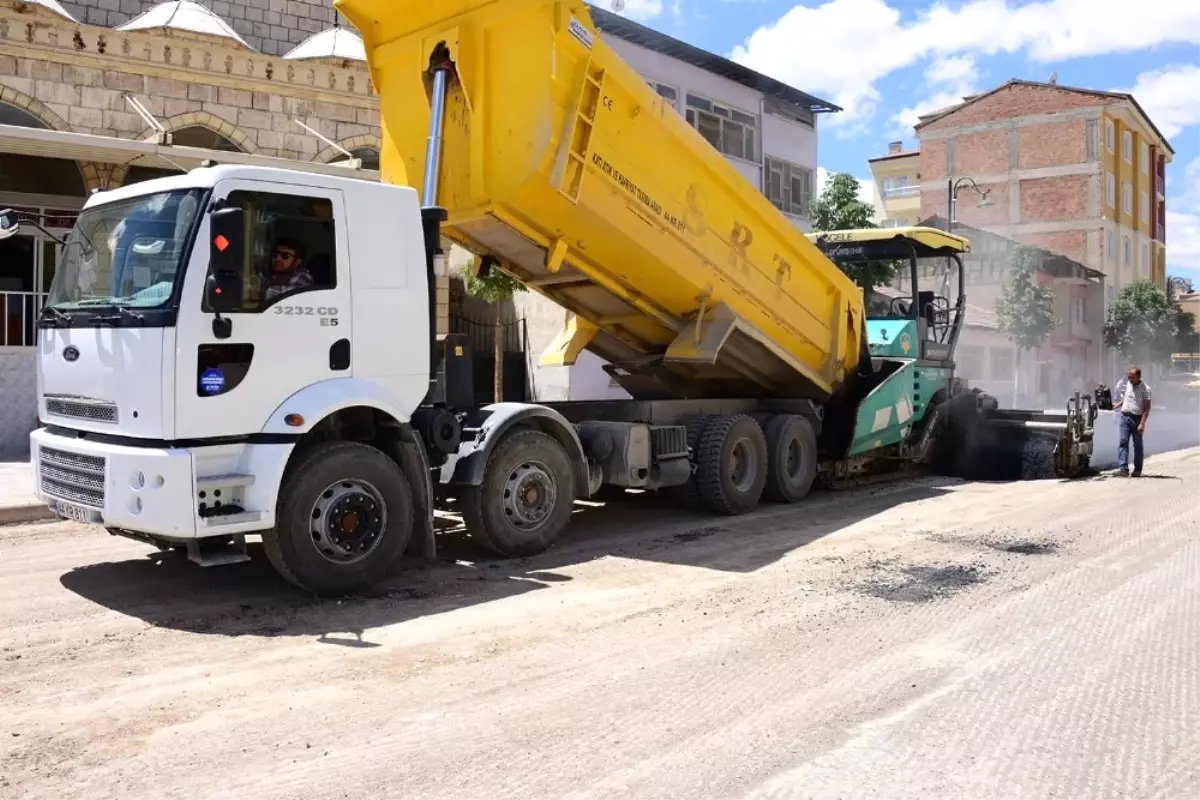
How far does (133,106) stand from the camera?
14.6 metres

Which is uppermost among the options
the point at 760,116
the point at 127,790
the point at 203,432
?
the point at 760,116

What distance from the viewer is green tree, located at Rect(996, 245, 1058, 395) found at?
120 feet

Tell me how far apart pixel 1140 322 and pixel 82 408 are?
50.5 m

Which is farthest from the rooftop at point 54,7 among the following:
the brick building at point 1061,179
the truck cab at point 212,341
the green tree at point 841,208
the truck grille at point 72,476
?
the brick building at point 1061,179

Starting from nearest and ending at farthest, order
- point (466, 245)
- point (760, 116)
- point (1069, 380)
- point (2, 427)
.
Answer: point (466, 245)
point (2, 427)
point (760, 116)
point (1069, 380)

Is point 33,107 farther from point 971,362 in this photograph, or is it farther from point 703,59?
point 971,362

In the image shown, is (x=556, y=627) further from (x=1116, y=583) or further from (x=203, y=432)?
(x=1116, y=583)

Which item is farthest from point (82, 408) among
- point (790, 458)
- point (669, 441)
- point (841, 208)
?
point (841, 208)

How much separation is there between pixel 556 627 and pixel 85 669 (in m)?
2.38

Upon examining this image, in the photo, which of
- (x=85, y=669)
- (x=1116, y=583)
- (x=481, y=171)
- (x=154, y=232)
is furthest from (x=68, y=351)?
(x=1116, y=583)

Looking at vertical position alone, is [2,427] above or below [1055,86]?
below

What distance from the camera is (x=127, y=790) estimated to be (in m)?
3.39

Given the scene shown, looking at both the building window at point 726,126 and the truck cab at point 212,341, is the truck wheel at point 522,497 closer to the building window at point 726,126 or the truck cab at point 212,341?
the truck cab at point 212,341

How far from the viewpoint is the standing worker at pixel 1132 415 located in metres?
13.3
